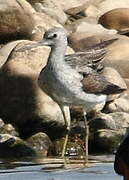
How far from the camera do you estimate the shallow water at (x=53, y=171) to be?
9086 millimetres

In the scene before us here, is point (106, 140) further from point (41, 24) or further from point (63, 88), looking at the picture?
point (41, 24)

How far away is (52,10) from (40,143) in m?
11.1

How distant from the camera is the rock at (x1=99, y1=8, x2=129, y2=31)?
22766 millimetres

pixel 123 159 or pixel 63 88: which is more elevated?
pixel 63 88

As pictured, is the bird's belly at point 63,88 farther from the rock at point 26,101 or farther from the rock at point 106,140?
the rock at point 106,140

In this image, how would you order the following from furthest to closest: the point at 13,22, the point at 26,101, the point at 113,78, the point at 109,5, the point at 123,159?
the point at 109,5 → the point at 13,22 → the point at 113,78 → the point at 26,101 → the point at 123,159

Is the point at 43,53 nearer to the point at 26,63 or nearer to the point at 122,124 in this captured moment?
the point at 26,63

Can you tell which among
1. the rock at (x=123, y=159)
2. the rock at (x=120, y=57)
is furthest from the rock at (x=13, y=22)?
the rock at (x=123, y=159)

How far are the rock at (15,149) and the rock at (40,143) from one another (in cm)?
16

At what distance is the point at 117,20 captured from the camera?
74.9 feet

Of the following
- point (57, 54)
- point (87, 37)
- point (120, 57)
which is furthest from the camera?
point (87, 37)

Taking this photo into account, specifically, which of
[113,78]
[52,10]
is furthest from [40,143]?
[52,10]

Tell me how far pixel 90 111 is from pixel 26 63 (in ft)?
4.58

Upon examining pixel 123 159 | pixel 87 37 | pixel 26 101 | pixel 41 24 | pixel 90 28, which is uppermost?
pixel 90 28
